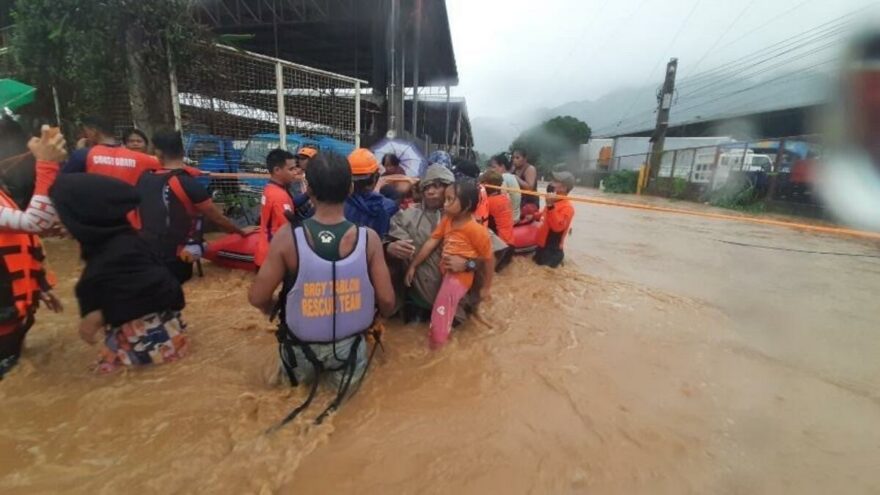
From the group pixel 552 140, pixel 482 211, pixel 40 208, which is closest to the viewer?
pixel 40 208

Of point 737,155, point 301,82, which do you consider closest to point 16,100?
point 301,82

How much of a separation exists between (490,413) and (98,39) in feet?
20.5

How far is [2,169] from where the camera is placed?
12.7 ft

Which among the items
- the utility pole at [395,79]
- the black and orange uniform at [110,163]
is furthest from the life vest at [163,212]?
the utility pole at [395,79]

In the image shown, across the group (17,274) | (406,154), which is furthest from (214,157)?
(17,274)

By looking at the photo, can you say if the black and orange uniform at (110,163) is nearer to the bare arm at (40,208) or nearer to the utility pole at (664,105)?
the bare arm at (40,208)

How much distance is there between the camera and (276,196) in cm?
334

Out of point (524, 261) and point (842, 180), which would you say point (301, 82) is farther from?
point (842, 180)

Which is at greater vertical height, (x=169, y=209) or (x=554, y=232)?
(x=169, y=209)

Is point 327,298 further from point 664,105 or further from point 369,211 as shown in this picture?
point 664,105

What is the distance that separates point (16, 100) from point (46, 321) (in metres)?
1.66

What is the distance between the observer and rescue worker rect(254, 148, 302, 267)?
334 cm

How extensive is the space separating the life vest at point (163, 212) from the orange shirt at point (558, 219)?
3898 mm

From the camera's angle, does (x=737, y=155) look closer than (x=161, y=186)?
No
